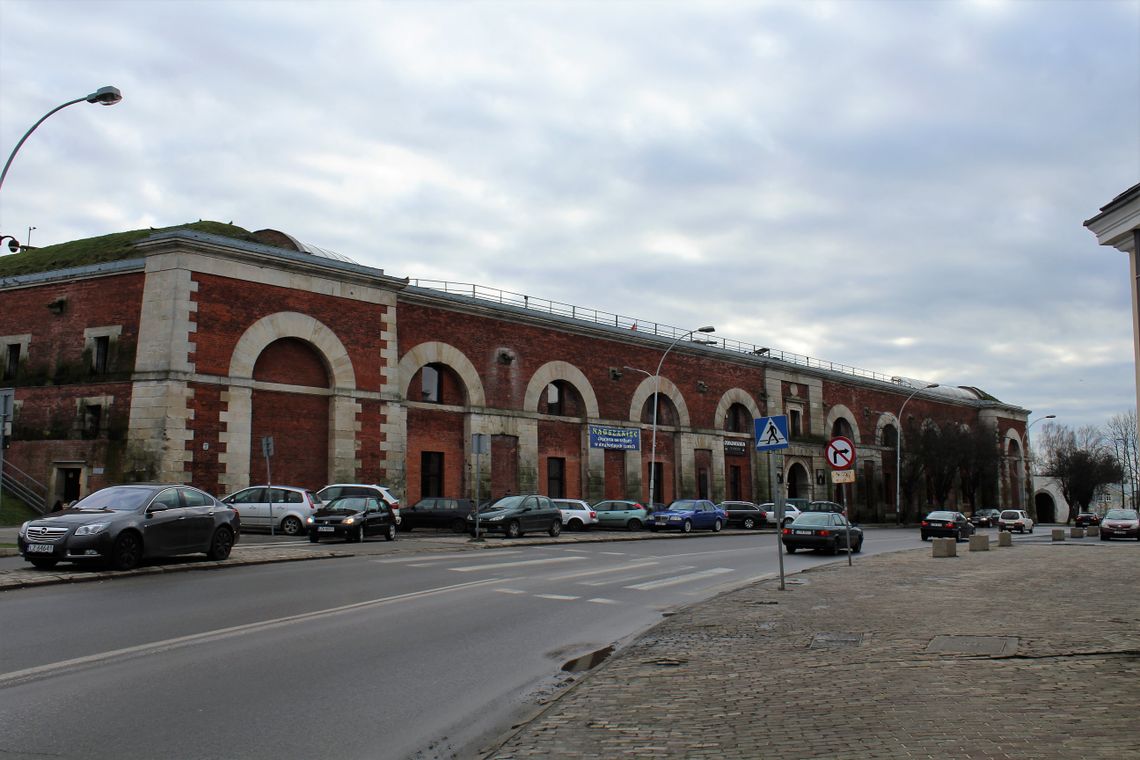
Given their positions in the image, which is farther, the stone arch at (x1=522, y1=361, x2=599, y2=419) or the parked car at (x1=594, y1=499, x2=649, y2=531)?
the stone arch at (x1=522, y1=361, x2=599, y2=419)

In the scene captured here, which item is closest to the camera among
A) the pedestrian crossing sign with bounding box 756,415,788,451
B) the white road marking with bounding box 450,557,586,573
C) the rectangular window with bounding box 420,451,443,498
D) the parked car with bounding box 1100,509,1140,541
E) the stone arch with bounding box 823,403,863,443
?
the pedestrian crossing sign with bounding box 756,415,788,451

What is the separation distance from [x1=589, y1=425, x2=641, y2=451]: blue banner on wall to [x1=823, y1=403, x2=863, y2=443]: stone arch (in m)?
18.7

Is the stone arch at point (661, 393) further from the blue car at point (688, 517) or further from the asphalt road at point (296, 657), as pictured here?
the asphalt road at point (296, 657)

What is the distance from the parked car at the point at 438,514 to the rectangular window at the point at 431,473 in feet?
16.0

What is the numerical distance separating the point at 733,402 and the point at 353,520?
3134 cm

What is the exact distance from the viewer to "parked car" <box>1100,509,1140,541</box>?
3706cm

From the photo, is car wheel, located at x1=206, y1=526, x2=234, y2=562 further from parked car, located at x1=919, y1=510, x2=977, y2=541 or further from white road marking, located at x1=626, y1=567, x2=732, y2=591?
parked car, located at x1=919, y1=510, x2=977, y2=541

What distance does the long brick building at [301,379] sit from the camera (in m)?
29.1

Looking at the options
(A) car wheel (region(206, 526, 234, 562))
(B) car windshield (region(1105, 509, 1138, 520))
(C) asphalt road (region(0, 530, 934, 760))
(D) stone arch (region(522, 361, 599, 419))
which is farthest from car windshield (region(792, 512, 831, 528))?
(B) car windshield (region(1105, 509, 1138, 520))

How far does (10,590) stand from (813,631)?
10327 mm

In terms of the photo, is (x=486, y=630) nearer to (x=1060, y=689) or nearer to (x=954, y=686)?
(x=954, y=686)

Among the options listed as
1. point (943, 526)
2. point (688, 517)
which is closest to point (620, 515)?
point (688, 517)

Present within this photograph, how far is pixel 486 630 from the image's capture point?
10219mm

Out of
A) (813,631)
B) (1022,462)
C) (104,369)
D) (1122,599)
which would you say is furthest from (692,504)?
(1022,462)
